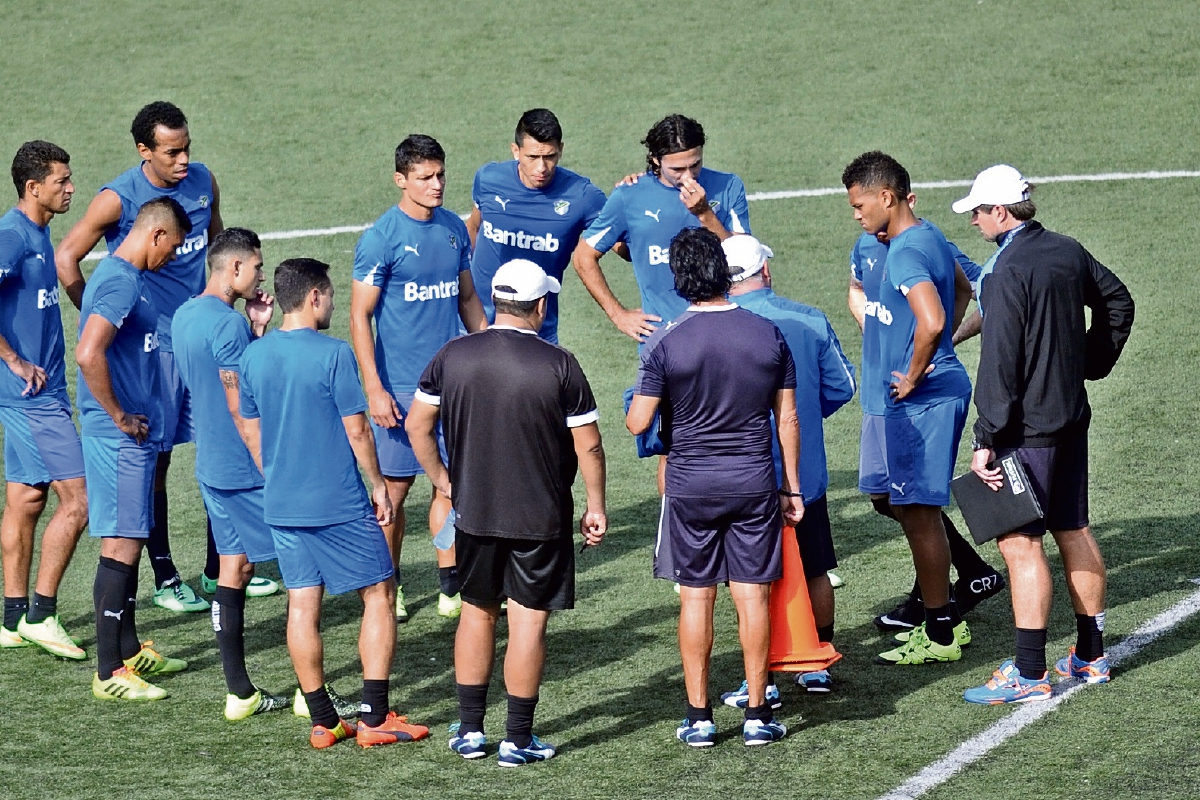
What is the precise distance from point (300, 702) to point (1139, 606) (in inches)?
169

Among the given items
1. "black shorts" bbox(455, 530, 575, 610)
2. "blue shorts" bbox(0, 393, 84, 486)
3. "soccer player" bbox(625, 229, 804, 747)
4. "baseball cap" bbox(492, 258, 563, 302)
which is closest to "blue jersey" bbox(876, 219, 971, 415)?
"soccer player" bbox(625, 229, 804, 747)

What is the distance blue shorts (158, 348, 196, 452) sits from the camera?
8258mm

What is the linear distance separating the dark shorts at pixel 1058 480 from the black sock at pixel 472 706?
249 centimetres

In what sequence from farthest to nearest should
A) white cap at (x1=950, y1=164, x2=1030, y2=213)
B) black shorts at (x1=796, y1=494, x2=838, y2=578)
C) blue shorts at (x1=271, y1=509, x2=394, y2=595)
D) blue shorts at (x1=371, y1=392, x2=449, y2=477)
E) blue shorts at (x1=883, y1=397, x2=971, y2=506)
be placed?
1. blue shorts at (x1=371, y1=392, x2=449, y2=477)
2. blue shorts at (x1=883, y1=397, x2=971, y2=506)
3. black shorts at (x1=796, y1=494, x2=838, y2=578)
4. white cap at (x1=950, y1=164, x2=1030, y2=213)
5. blue shorts at (x1=271, y1=509, x2=394, y2=595)

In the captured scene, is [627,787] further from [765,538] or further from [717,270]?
[717,270]

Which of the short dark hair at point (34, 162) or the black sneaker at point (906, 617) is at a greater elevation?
the short dark hair at point (34, 162)

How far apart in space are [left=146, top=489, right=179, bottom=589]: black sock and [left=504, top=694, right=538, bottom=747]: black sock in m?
3.16

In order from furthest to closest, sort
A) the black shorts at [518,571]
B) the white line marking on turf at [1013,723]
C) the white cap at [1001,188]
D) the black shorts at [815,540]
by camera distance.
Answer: the black shorts at [815,540] → the white cap at [1001,188] → the black shorts at [518,571] → the white line marking on turf at [1013,723]

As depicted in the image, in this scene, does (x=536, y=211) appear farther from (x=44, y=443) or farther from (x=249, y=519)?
(x=44, y=443)

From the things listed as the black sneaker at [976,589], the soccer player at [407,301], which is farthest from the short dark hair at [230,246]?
the black sneaker at [976,589]

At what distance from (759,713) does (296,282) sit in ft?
8.82

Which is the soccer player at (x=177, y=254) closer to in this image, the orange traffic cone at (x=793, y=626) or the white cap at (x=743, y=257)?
the white cap at (x=743, y=257)

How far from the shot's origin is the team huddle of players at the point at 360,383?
262 inches

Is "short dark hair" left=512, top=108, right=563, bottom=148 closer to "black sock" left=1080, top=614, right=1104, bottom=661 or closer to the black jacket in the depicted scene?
the black jacket
